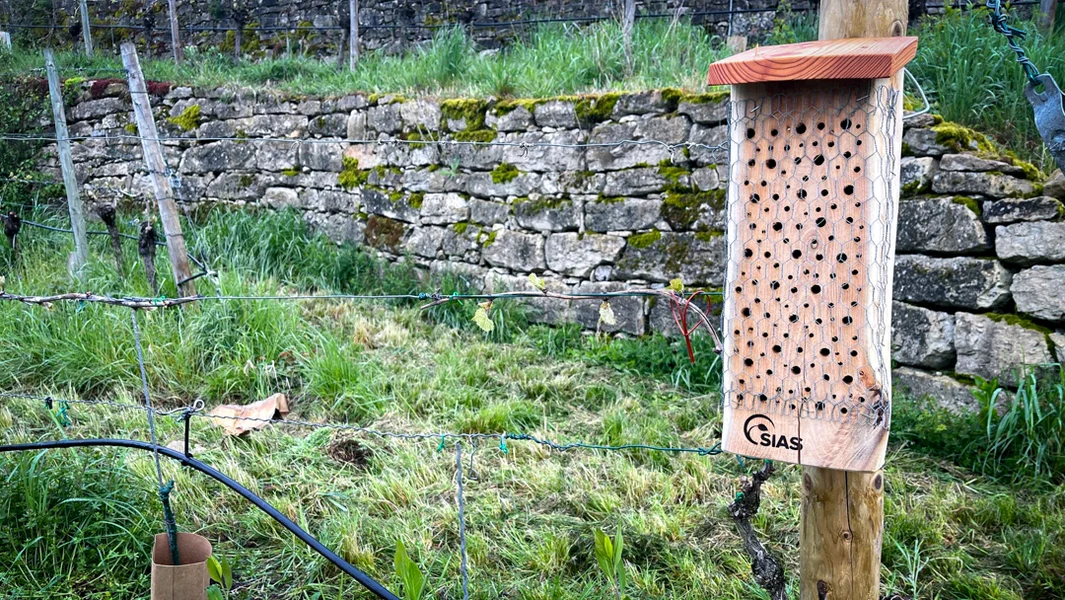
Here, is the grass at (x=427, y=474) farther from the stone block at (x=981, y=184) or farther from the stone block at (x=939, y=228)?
the stone block at (x=981, y=184)

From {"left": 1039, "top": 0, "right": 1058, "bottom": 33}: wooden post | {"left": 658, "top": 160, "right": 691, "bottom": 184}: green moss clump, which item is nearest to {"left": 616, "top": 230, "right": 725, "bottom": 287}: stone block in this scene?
{"left": 658, "top": 160, "right": 691, "bottom": 184}: green moss clump

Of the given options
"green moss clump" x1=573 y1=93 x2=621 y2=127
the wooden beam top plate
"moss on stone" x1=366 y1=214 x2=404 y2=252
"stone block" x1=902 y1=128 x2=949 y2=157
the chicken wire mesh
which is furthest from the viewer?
"moss on stone" x1=366 y1=214 x2=404 y2=252

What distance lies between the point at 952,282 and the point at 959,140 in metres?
0.71

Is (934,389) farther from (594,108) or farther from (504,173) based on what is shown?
(504,173)

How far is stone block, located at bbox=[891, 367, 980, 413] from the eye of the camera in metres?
3.83

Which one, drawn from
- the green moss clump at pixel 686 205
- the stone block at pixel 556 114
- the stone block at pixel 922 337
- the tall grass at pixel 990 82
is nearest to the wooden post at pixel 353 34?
the stone block at pixel 556 114

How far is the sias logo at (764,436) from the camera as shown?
1679 mm

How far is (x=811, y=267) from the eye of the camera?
164 centimetres

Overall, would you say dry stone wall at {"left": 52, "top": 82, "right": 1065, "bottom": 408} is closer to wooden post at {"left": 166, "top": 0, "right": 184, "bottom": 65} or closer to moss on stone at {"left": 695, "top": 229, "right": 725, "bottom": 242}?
moss on stone at {"left": 695, "top": 229, "right": 725, "bottom": 242}

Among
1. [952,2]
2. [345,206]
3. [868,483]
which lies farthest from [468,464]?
[952,2]

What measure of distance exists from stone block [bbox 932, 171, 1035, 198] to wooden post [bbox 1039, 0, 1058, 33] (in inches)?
64.6

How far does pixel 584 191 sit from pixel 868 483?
356 centimetres

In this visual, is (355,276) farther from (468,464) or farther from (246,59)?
(246,59)

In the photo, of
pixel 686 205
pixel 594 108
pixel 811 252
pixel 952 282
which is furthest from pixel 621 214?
pixel 811 252
